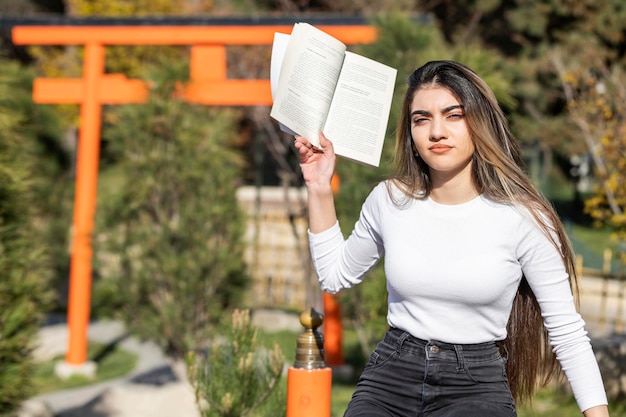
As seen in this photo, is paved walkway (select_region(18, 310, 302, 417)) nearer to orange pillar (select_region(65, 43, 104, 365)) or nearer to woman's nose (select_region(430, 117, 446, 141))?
orange pillar (select_region(65, 43, 104, 365))

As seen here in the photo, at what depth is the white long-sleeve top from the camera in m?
2.13

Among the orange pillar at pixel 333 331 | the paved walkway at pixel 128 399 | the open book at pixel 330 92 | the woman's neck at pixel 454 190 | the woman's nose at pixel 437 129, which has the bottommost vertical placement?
the paved walkway at pixel 128 399

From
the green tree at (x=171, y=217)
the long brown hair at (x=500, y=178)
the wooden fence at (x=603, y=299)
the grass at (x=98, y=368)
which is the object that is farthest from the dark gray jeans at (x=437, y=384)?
the wooden fence at (x=603, y=299)

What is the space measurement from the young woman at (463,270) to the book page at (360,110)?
125 millimetres

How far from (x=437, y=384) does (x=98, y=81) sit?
8.07 metres

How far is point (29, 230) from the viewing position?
5.03m

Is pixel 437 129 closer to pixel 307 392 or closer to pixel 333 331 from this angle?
pixel 307 392

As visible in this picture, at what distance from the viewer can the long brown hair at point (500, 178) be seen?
7.29ft

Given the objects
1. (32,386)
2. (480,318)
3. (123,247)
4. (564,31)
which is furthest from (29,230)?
(564,31)

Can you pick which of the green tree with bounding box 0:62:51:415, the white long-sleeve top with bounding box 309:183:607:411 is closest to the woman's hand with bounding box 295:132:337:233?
the white long-sleeve top with bounding box 309:183:607:411

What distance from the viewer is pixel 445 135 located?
2.24m

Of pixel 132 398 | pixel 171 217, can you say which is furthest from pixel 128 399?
pixel 171 217

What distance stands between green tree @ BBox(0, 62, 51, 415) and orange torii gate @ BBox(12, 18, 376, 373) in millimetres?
4035

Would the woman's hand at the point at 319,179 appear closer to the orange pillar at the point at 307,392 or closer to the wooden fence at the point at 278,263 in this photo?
the orange pillar at the point at 307,392
